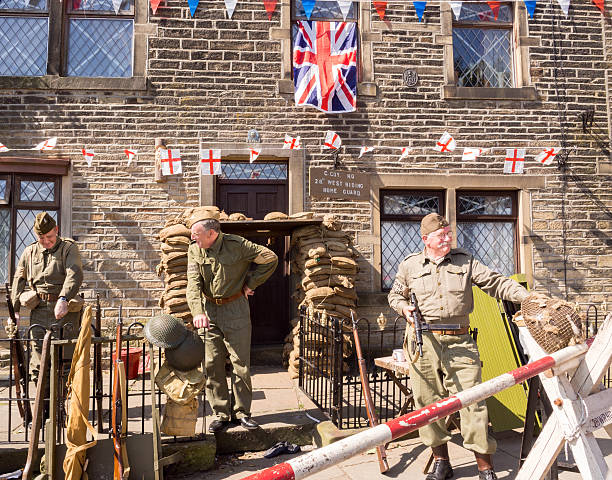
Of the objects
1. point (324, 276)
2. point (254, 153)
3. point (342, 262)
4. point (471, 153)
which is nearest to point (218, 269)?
point (324, 276)

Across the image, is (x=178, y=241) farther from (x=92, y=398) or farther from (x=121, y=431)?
(x=121, y=431)

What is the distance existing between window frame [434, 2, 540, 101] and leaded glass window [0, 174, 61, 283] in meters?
6.71

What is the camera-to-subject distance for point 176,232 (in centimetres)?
712

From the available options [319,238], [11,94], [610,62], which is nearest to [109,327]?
[319,238]

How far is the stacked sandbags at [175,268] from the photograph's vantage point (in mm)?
6957

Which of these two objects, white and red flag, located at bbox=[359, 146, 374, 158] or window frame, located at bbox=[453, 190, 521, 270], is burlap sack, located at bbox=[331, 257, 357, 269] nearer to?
white and red flag, located at bbox=[359, 146, 374, 158]

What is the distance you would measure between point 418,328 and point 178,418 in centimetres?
217

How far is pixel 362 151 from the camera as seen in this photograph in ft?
27.1

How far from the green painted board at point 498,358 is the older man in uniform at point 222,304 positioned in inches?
91.3

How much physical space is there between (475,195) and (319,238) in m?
3.24

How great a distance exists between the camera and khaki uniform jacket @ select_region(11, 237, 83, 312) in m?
5.41

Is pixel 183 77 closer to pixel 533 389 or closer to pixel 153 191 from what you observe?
pixel 153 191

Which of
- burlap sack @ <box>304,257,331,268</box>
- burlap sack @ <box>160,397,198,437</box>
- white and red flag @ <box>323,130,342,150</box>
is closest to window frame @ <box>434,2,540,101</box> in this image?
white and red flag @ <box>323,130,342,150</box>

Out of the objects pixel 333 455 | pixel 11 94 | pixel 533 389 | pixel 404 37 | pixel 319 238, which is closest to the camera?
pixel 333 455
